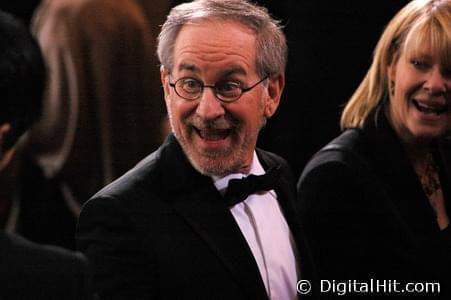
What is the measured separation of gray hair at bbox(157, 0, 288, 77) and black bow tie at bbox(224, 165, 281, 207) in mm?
196

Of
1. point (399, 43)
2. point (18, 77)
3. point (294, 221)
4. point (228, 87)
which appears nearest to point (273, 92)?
point (228, 87)

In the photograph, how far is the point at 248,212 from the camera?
70.8 inches

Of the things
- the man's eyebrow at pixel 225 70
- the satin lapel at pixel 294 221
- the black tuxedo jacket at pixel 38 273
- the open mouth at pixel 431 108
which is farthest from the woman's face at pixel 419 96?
the black tuxedo jacket at pixel 38 273

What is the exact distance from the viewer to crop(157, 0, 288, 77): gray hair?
1708 mm

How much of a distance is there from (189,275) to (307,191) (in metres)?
0.44

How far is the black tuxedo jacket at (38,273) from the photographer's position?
54.2 inches

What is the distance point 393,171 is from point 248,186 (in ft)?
1.39

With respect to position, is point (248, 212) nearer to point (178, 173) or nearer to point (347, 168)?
point (178, 173)

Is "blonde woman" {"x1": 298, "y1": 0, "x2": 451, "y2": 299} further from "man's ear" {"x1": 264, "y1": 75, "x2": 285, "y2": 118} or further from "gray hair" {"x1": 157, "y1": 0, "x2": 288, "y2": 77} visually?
"gray hair" {"x1": 157, "y1": 0, "x2": 288, "y2": 77}

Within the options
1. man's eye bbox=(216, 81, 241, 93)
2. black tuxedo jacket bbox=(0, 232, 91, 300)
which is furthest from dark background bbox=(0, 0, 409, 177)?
black tuxedo jacket bbox=(0, 232, 91, 300)

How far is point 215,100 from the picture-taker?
1.71m

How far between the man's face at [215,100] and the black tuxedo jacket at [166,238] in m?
0.04

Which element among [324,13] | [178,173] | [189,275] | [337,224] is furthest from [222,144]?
[324,13]

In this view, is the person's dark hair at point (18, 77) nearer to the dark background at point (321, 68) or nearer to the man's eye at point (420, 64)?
the dark background at point (321, 68)
